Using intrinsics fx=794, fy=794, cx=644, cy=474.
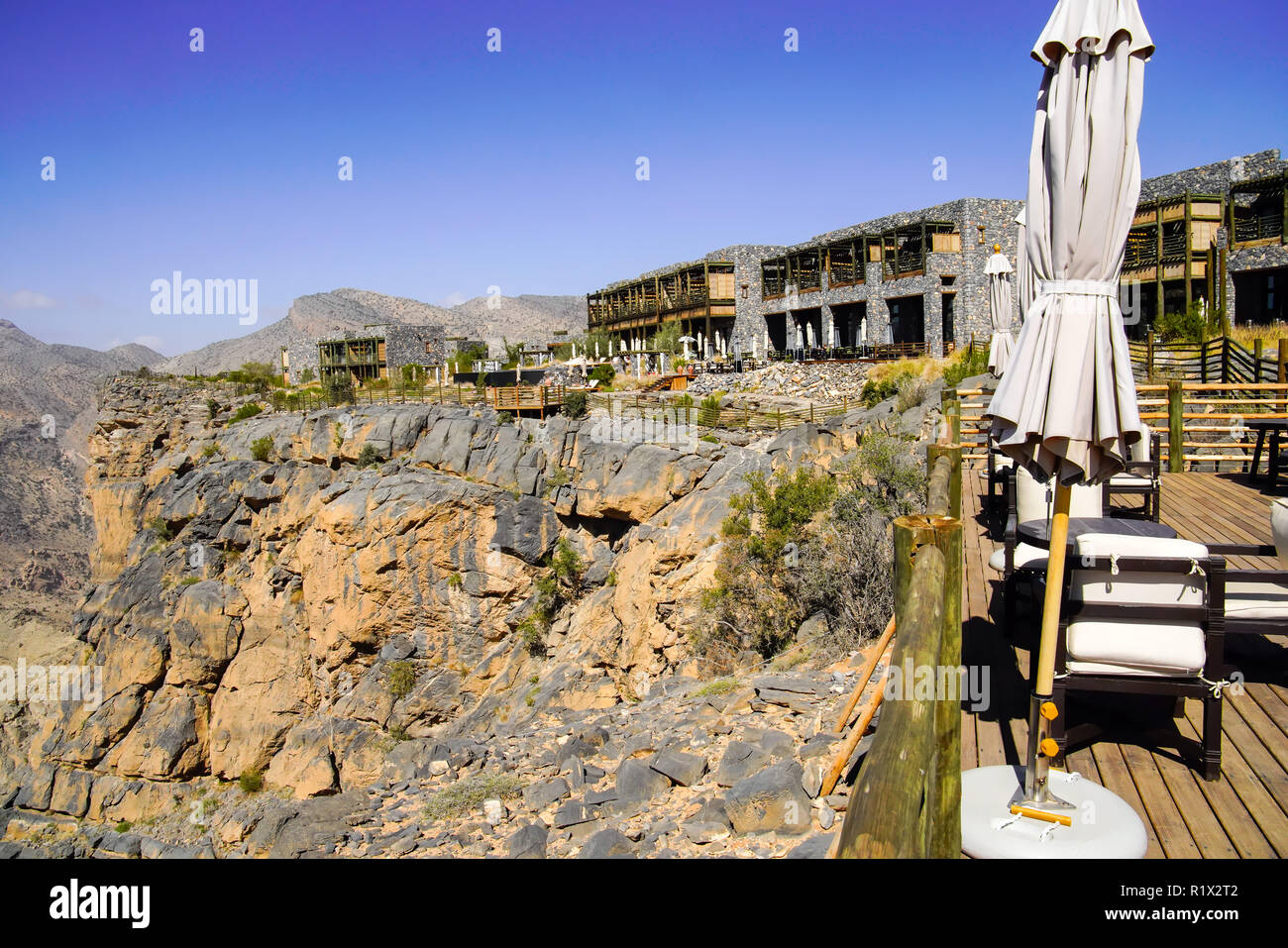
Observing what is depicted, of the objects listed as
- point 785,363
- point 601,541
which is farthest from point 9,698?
point 785,363

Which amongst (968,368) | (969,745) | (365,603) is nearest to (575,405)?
(365,603)

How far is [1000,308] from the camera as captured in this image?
40.8 ft

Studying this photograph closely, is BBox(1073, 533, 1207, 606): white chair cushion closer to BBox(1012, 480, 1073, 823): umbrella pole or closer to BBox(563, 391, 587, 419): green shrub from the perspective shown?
BBox(1012, 480, 1073, 823): umbrella pole

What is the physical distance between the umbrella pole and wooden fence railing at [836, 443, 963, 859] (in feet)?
2.19

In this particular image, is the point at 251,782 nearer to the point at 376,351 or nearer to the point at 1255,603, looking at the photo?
the point at 1255,603

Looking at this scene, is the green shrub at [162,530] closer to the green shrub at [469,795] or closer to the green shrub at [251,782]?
the green shrub at [251,782]

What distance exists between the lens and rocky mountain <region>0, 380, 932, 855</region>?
17.7 metres

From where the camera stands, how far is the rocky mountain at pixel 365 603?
17.7 m

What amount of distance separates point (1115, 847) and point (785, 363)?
30.8 metres

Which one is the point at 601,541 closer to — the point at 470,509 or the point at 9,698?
the point at 470,509

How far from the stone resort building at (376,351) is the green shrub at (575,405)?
24.2 m

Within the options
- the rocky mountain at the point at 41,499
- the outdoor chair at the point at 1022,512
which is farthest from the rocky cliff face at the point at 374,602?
the outdoor chair at the point at 1022,512

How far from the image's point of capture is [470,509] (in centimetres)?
2161

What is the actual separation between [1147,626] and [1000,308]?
994 centimetres
